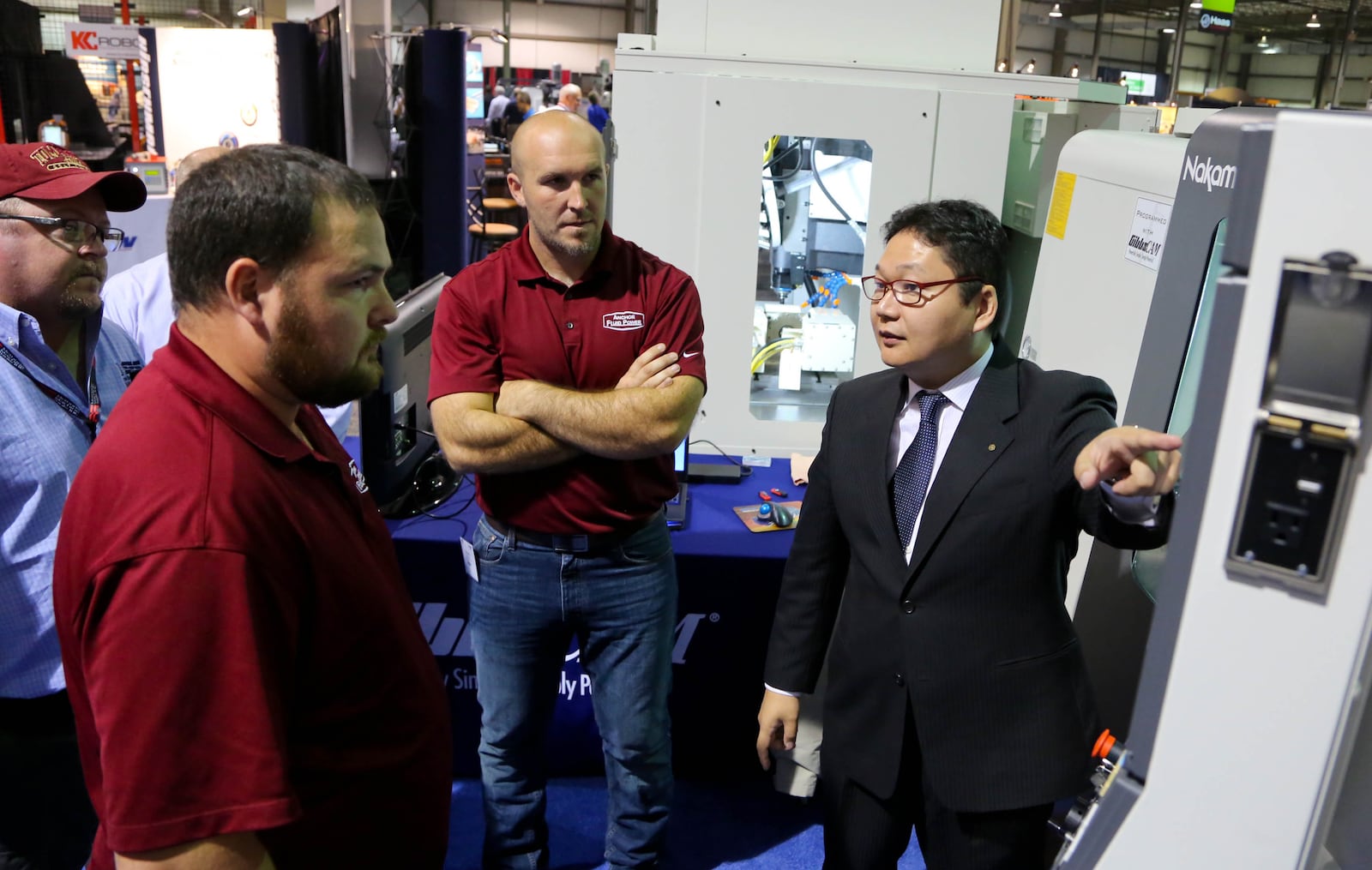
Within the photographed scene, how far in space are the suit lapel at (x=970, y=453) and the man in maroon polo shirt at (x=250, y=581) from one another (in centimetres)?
82

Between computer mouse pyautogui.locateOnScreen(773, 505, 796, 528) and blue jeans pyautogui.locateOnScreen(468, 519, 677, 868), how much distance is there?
0.55m

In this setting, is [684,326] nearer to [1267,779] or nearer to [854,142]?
[854,142]

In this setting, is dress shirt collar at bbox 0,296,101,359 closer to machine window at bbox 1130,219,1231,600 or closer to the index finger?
the index finger

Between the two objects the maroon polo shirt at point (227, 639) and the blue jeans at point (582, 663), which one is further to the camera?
the blue jeans at point (582, 663)

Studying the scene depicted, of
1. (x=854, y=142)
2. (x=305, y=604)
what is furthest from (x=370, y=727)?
(x=854, y=142)

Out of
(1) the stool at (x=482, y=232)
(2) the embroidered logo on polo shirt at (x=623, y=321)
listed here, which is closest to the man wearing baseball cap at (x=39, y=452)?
(2) the embroidered logo on polo shirt at (x=623, y=321)

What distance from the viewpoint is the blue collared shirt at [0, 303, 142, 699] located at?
1.67 metres

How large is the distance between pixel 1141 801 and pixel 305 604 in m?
0.86

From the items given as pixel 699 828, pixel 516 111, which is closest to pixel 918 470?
pixel 699 828

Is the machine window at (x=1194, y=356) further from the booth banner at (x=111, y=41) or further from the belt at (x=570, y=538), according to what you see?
the booth banner at (x=111, y=41)

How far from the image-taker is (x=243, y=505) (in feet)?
3.19

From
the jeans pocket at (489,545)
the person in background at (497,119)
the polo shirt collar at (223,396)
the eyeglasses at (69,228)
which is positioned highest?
the person in background at (497,119)

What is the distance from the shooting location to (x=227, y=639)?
3.02ft

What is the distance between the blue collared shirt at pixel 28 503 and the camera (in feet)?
5.47
